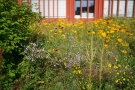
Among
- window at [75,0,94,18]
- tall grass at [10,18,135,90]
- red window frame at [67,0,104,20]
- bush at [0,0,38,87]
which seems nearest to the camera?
tall grass at [10,18,135,90]

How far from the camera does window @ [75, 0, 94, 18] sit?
29.1 ft

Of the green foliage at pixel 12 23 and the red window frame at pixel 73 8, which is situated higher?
the red window frame at pixel 73 8

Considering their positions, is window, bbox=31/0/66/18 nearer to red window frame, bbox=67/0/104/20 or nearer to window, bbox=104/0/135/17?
red window frame, bbox=67/0/104/20

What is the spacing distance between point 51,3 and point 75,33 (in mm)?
3917

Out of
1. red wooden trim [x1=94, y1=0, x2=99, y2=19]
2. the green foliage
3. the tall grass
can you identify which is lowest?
the tall grass

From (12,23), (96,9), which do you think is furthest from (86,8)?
(12,23)

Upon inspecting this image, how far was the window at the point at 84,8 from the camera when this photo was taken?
8868mm

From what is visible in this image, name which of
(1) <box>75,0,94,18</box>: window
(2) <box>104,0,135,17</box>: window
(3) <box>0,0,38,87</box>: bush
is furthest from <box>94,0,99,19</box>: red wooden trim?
(3) <box>0,0,38,87</box>: bush

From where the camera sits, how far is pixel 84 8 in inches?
353

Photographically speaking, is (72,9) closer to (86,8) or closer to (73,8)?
(73,8)

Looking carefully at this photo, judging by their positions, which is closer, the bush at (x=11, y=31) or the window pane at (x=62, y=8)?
the bush at (x=11, y=31)

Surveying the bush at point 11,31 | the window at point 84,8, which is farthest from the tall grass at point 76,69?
the window at point 84,8

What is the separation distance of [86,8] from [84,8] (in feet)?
0.33

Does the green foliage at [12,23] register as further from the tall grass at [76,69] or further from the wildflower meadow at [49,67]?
the tall grass at [76,69]
